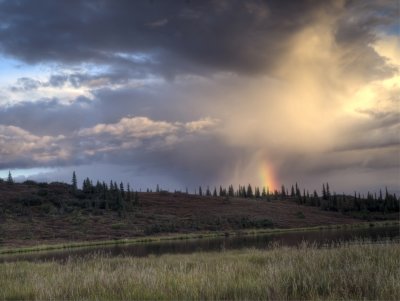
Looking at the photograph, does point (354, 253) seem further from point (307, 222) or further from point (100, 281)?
point (307, 222)

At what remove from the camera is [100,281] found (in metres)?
14.8

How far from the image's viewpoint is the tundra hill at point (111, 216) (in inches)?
3130

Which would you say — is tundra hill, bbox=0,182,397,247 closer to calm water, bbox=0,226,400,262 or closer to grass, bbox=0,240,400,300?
calm water, bbox=0,226,400,262

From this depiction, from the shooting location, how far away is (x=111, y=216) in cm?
10050

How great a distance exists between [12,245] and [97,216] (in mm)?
32857

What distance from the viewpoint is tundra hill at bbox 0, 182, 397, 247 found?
79.5 metres

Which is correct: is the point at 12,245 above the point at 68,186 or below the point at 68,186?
below

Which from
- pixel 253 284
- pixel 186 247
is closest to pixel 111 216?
pixel 186 247

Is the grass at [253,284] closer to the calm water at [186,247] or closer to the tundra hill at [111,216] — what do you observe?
the calm water at [186,247]

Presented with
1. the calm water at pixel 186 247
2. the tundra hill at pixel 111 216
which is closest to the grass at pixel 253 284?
the calm water at pixel 186 247

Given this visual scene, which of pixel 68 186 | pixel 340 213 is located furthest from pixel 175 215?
pixel 340 213

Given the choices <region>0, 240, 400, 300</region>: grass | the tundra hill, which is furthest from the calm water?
the tundra hill

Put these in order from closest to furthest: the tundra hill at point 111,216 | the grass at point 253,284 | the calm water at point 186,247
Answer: the grass at point 253,284, the calm water at point 186,247, the tundra hill at point 111,216

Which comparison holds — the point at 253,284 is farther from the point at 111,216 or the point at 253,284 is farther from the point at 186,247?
the point at 111,216
